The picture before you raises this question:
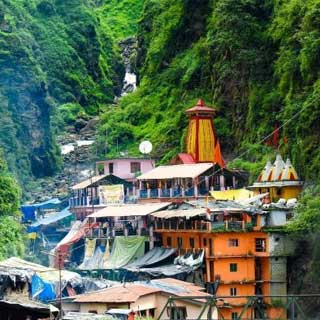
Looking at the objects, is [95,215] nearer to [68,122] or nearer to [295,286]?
[295,286]

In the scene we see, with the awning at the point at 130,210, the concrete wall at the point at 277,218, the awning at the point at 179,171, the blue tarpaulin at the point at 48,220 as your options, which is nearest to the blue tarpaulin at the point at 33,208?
the blue tarpaulin at the point at 48,220

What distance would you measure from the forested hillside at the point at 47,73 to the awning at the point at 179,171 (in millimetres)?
29603

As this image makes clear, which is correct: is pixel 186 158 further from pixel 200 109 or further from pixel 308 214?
pixel 308 214

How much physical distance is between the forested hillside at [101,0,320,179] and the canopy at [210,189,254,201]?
2488 mm

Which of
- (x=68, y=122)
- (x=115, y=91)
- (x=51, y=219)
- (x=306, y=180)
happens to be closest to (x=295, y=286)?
(x=306, y=180)

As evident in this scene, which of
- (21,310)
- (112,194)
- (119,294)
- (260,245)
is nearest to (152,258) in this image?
(260,245)

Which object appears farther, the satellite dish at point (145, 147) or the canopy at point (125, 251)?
the satellite dish at point (145, 147)

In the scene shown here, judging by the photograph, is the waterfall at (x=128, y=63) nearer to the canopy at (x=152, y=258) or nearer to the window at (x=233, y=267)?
the canopy at (x=152, y=258)

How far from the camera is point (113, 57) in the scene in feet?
396

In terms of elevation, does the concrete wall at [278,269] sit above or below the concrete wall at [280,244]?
below

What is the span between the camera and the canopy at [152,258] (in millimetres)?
55125

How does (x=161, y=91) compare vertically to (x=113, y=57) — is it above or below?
below

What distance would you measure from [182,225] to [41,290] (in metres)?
8.97

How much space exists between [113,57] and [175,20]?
42.8 metres
